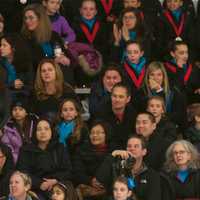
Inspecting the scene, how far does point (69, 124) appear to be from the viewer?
875 centimetres

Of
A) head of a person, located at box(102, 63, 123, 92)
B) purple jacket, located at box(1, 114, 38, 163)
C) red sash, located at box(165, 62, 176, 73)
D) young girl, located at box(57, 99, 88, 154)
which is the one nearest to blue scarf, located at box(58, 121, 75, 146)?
young girl, located at box(57, 99, 88, 154)

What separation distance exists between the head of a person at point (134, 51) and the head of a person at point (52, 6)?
3.57 feet

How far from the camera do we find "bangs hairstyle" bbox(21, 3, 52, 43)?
383 inches

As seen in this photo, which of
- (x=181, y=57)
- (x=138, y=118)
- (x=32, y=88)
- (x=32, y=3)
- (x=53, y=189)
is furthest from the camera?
(x=32, y=3)

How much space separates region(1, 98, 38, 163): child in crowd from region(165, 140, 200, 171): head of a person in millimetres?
1391

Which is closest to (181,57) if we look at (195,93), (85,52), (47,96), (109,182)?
(195,93)

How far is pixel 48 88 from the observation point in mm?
9148

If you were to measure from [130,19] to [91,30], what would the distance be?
709 mm

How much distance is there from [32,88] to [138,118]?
4.15 feet

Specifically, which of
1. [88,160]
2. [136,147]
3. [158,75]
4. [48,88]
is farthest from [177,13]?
[136,147]

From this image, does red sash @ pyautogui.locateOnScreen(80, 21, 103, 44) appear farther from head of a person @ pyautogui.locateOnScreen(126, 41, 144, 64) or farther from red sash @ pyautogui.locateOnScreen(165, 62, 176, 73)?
red sash @ pyautogui.locateOnScreen(165, 62, 176, 73)

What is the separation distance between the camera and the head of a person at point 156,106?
8945 millimetres

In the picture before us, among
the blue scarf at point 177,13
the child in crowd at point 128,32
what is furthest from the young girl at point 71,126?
the blue scarf at point 177,13

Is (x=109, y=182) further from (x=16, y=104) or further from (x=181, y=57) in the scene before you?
(x=181, y=57)
